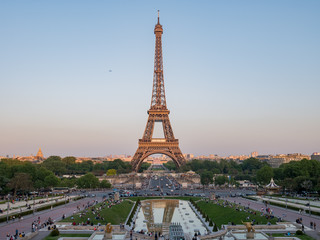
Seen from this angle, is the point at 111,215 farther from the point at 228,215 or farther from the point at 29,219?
the point at 228,215

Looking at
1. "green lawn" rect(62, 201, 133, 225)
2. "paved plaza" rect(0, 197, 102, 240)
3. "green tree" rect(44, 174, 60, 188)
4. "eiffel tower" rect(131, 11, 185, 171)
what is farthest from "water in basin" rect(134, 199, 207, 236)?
"eiffel tower" rect(131, 11, 185, 171)

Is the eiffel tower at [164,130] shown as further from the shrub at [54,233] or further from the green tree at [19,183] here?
the shrub at [54,233]

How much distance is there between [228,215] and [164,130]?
65.2 m

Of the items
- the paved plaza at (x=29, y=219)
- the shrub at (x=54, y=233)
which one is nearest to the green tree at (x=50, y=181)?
the paved plaza at (x=29, y=219)

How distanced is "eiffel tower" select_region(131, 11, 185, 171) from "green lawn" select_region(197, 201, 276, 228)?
174 ft

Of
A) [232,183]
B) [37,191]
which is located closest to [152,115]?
[232,183]

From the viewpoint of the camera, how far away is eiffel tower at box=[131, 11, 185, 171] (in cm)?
10231

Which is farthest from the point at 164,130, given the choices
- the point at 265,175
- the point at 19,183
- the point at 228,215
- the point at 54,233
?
the point at 54,233

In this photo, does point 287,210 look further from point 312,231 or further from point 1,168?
point 1,168

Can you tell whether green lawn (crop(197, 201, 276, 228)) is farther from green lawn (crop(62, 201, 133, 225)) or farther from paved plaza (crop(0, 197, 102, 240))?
paved plaza (crop(0, 197, 102, 240))

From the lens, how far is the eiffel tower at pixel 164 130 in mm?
102312

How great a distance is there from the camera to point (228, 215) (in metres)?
40.7

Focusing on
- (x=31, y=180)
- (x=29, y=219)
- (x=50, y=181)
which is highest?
(x=31, y=180)

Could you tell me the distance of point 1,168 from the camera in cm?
7081
